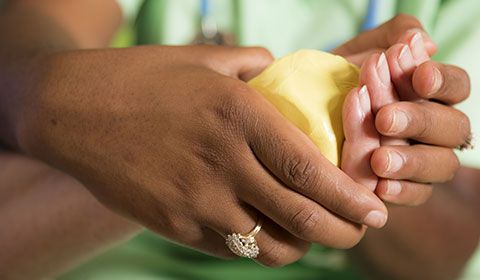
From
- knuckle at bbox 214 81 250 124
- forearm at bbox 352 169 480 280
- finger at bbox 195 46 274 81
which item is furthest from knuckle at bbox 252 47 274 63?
forearm at bbox 352 169 480 280

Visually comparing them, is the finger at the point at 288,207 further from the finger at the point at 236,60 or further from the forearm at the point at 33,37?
the forearm at the point at 33,37

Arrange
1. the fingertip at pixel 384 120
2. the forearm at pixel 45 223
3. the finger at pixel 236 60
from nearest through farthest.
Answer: the fingertip at pixel 384 120 → the finger at pixel 236 60 → the forearm at pixel 45 223

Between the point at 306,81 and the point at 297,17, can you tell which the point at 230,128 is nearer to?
the point at 306,81

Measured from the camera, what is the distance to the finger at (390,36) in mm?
552

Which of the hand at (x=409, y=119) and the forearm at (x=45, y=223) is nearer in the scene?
the hand at (x=409, y=119)

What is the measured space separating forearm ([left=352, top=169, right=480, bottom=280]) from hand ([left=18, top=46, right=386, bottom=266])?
0.70ft

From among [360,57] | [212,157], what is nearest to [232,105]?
[212,157]

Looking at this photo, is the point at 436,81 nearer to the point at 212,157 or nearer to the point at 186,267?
the point at 212,157

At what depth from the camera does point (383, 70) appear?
1.61 feet

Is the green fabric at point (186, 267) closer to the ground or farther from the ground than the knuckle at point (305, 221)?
closer to the ground

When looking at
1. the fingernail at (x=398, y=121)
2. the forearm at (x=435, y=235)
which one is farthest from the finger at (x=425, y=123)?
the forearm at (x=435, y=235)

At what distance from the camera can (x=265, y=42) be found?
0.85 meters

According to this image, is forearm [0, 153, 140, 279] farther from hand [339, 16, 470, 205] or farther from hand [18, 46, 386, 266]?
hand [339, 16, 470, 205]

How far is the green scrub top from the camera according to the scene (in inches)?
29.4
